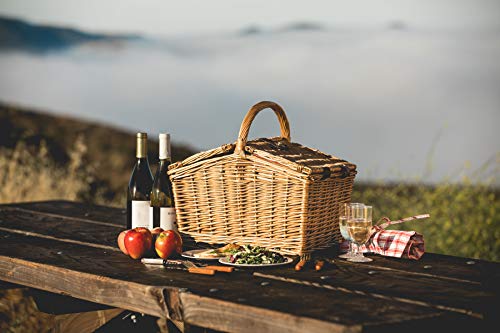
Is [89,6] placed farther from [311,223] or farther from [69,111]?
[311,223]

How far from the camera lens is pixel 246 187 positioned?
256cm

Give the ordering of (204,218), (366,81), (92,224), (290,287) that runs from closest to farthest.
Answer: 1. (290,287)
2. (204,218)
3. (92,224)
4. (366,81)

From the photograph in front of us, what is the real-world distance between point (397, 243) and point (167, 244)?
2.51 feet

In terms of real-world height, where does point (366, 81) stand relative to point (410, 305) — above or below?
above

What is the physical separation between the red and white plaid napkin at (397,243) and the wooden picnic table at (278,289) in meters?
0.04

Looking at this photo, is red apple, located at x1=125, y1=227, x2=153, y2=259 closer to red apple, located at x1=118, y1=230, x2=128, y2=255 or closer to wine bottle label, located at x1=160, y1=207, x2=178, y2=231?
red apple, located at x1=118, y1=230, x2=128, y2=255

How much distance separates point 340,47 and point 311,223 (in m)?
5.95

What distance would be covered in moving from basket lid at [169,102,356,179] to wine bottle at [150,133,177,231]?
81 millimetres

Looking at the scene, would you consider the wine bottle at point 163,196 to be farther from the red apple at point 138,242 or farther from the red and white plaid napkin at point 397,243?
the red and white plaid napkin at point 397,243

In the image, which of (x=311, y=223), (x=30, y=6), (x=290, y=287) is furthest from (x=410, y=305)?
(x=30, y=6)

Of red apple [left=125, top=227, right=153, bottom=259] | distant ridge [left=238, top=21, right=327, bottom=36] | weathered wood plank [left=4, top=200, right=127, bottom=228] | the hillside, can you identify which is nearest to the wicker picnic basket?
red apple [left=125, top=227, right=153, bottom=259]

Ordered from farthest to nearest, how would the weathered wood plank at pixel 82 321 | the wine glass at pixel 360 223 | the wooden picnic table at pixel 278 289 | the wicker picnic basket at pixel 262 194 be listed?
1. the weathered wood plank at pixel 82 321
2. the wicker picnic basket at pixel 262 194
3. the wine glass at pixel 360 223
4. the wooden picnic table at pixel 278 289

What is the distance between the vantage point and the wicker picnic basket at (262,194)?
2.47m

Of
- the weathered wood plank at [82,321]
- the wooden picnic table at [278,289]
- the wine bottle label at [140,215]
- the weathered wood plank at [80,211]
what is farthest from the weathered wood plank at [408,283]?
the weathered wood plank at [80,211]
